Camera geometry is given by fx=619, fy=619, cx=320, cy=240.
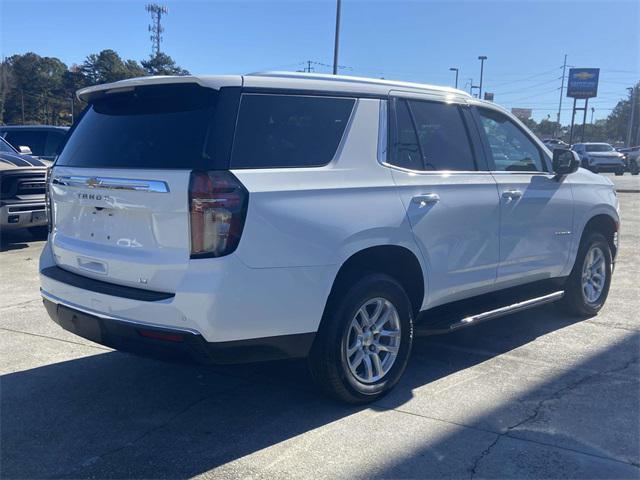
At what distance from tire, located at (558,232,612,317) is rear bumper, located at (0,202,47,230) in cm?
767

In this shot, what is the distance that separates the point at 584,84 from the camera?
69562mm

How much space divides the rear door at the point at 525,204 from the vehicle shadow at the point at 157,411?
0.80m

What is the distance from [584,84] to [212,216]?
75.0 meters

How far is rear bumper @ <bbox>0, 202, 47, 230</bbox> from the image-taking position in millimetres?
9312

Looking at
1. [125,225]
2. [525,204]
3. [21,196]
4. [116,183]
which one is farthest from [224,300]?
[21,196]

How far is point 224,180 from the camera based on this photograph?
326 centimetres

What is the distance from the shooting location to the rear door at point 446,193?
166 inches

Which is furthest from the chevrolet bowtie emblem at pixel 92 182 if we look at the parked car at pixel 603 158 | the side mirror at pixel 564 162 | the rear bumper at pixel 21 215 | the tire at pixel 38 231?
the parked car at pixel 603 158

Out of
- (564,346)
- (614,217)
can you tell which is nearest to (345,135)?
(564,346)

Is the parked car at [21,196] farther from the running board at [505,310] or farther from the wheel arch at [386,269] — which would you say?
the running board at [505,310]

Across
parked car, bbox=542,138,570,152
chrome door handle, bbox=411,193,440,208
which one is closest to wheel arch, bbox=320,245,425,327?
chrome door handle, bbox=411,193,440,208

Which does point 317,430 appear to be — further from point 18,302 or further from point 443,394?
point 18,302

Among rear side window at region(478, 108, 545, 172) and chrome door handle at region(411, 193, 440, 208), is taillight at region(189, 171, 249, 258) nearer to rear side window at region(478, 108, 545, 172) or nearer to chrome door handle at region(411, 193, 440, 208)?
chrome door handle at region(411, 193, 440, 208)

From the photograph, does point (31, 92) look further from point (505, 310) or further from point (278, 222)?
point (278, 222)
